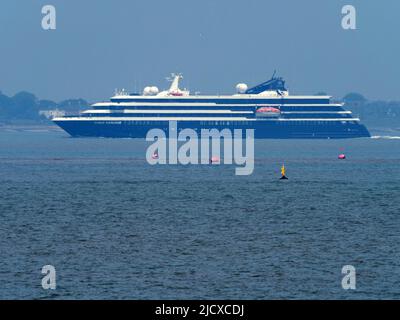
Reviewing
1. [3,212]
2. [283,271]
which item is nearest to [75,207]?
[3,212]

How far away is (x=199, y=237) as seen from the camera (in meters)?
53.5

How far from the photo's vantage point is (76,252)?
48000mm

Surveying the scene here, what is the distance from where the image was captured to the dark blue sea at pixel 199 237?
131ft

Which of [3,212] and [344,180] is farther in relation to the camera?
[344,180]

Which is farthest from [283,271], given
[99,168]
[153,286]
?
[99,168]

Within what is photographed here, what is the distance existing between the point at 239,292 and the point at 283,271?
4.87 meters

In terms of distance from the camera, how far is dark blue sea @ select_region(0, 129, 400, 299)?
39812 millimetres
